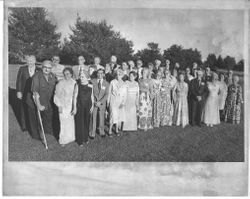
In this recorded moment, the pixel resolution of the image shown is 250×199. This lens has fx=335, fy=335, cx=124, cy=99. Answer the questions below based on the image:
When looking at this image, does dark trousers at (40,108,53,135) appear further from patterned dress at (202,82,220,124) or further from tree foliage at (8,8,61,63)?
patterned dress at (202,82,220,124)

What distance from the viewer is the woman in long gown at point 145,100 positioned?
22.4 feet

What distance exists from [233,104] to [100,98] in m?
2.75

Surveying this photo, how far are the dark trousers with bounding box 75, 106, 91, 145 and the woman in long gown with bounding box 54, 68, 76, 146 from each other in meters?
0.12

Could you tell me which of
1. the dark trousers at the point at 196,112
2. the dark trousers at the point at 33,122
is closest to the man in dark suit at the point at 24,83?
the dark trousers at the point at 33,122

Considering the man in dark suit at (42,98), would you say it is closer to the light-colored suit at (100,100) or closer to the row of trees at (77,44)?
the row of trees at (77,44)

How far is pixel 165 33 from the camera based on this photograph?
267 inches

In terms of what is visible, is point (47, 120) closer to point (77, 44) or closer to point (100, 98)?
point (100, 98)

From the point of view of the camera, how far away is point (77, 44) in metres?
6.81

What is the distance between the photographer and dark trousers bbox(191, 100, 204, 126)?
6.98m

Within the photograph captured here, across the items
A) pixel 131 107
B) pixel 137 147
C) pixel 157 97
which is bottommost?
pixel 137 147

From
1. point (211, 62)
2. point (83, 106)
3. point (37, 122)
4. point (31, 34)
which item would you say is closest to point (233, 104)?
point (211, 62)

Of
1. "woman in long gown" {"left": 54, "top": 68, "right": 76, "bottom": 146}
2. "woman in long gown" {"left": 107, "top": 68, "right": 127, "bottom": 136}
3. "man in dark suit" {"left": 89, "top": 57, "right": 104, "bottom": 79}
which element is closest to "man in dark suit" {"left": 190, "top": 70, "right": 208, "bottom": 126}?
"woman in long gown" {"left": 107, "top": 68, "right": 127, "bottom": 136}

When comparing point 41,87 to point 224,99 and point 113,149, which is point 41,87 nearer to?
point 113,149

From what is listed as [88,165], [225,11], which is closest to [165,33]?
[225,11]
